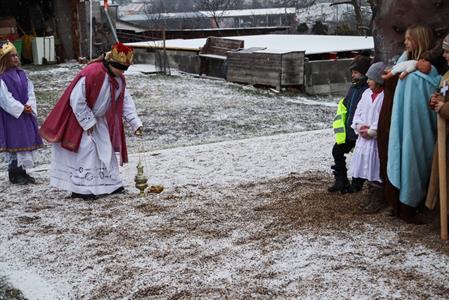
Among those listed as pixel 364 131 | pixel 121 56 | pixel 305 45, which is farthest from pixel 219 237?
pixel 305 45

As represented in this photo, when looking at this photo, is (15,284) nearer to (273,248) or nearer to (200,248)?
(200,248)

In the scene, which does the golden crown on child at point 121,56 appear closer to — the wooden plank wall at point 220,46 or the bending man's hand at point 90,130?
the bending man's hand at point 90,130

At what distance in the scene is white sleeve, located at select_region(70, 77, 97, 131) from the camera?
6496 millimetres

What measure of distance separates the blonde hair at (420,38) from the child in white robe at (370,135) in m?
0.55

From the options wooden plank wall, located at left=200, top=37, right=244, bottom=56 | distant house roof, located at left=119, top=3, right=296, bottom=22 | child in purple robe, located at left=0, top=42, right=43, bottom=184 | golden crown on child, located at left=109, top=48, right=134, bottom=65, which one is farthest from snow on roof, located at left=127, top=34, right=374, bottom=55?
distant house roof, located at left=119, top=3, right=296, bottom=22

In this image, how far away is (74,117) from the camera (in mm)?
6629

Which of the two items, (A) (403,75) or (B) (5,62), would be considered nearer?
(A) (403,75)

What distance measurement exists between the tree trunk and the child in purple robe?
3806 millimetres

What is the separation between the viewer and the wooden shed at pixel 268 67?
1495 centimetres

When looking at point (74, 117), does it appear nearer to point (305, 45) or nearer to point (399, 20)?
point (399, 20)

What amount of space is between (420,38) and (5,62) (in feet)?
14.3

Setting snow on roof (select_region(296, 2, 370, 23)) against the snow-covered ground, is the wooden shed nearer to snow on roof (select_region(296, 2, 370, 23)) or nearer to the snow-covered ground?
the snow-covered ground

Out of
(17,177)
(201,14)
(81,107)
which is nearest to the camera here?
(81,107)

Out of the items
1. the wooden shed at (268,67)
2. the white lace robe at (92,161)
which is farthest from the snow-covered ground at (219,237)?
the wooden shed at (268,67)
